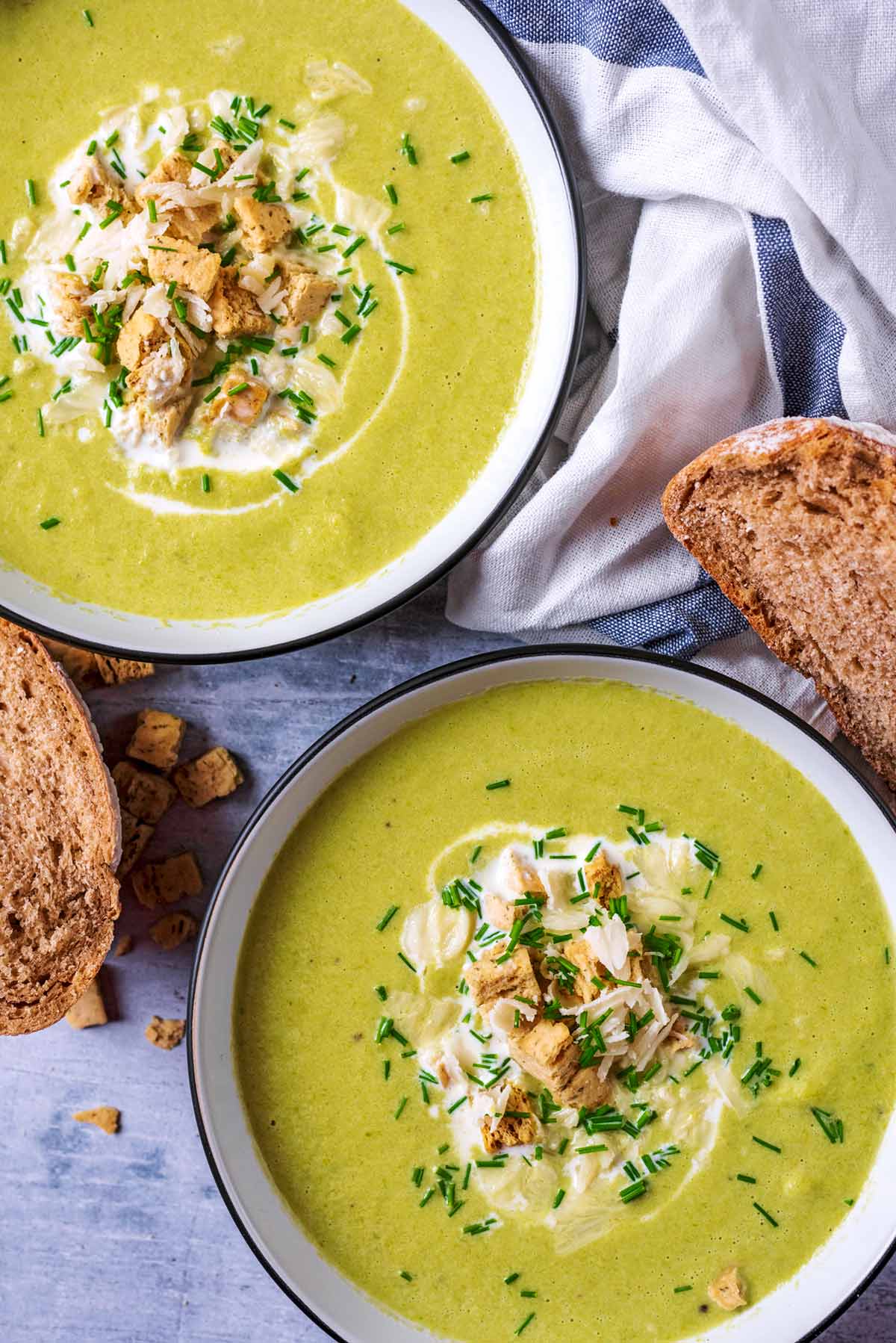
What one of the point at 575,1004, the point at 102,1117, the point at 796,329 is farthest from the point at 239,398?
the point at 102,1117

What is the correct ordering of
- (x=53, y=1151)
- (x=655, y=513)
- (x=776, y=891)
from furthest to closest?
(x=53, y=1151) < (x=655, y=513) < (x=776, y=891)

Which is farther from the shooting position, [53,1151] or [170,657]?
[53,1151]

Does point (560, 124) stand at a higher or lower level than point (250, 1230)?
higher

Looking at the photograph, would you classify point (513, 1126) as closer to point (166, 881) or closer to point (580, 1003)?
point (580, 1003)

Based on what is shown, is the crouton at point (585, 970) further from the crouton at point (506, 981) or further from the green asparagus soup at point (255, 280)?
the green asparagus soup at point (255, 280)

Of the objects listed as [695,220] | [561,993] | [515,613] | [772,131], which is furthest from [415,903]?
[772,131]

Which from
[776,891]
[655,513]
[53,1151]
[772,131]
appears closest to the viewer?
[772,131]

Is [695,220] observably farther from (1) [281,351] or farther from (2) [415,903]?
(2) [415,903]

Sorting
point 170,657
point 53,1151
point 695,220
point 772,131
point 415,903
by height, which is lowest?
point 53,1151
